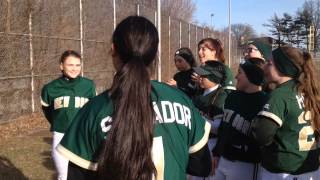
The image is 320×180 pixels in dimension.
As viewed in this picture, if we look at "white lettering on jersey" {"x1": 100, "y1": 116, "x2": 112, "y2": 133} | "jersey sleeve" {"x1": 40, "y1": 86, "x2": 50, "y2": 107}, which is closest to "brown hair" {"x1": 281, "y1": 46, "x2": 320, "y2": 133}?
"white lettering on jersey" {"x1": 100, "y1": 116, "x2": 112, "y2": 133}

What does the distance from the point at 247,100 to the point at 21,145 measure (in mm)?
6451

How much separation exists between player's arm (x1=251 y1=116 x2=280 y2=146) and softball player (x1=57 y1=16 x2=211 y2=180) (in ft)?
5.02

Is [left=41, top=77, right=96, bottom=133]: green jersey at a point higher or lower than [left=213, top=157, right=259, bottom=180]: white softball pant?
higher

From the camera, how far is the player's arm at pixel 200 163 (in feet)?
8.66

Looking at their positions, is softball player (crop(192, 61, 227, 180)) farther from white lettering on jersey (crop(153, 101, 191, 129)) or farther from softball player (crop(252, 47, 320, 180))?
white lettering on jersey (crop(153, 101, 191, 129))

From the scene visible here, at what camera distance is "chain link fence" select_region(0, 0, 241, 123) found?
1207cm

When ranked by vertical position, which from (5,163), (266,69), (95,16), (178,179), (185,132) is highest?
(95,16)

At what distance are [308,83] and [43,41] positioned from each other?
10654mm

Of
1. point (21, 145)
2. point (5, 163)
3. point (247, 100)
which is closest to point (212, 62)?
point (247, 100)

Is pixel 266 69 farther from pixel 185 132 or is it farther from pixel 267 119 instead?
pixel 185 132

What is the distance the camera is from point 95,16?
55.7 ft

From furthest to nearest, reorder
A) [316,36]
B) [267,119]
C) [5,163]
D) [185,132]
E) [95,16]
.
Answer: [316,36] < [95,16] < [5,163] < [267,119] < [185,132]

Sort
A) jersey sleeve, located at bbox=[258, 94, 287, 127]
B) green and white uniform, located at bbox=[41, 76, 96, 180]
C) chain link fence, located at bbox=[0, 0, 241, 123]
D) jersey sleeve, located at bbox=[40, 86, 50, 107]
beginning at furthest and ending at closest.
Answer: chain link fence, located at bbox=[0, 0, 241, 123] < jersey sleeve, located at bbox=[40, 86, 50, 107] < green and white uniform, located at bbox=[41, 76, 96, 180] < jersey sleeve, located at bbox=[258, 94, 287, 127]

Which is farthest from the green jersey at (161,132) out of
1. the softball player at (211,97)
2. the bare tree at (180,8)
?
the bare tree at (180,8)
